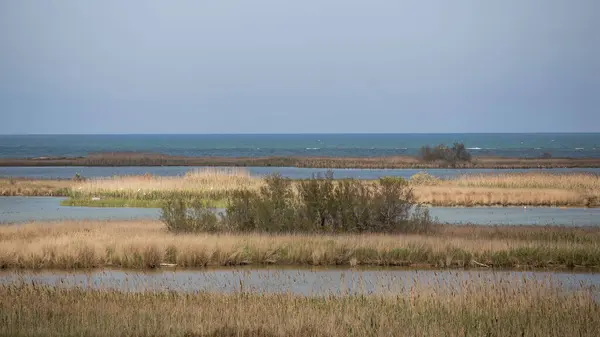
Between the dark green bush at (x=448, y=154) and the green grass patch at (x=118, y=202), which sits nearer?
the green grass patch at (x=118, y=202)

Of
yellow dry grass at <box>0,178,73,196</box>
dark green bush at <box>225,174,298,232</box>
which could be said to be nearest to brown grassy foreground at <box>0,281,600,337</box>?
dark green bush at <box>225,174,298,232</box>

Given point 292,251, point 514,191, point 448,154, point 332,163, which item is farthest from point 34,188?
point 448,154

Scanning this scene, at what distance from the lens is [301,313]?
49.9 feet

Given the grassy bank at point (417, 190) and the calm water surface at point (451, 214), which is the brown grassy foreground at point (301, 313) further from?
the grassy bank at point (417, 190)

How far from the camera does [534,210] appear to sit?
4638cm

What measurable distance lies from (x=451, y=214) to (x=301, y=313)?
29.4 meters

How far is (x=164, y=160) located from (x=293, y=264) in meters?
104

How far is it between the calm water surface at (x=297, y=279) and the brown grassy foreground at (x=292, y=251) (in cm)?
115

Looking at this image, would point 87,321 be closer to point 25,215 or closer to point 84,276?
point 84,276

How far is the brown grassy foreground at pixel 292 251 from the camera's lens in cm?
2527

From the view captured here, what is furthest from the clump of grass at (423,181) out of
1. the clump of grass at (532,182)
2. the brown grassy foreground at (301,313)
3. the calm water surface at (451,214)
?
the brown grassy foreground at (301,313)

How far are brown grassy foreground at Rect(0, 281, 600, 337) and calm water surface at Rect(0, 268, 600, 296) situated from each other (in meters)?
1.51

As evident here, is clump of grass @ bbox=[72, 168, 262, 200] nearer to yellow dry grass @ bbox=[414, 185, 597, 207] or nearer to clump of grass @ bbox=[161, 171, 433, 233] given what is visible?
yellow dry grass @ bbox=[414, 185, 597, 207]

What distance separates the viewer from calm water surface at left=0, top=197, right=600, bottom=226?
38594 mm
